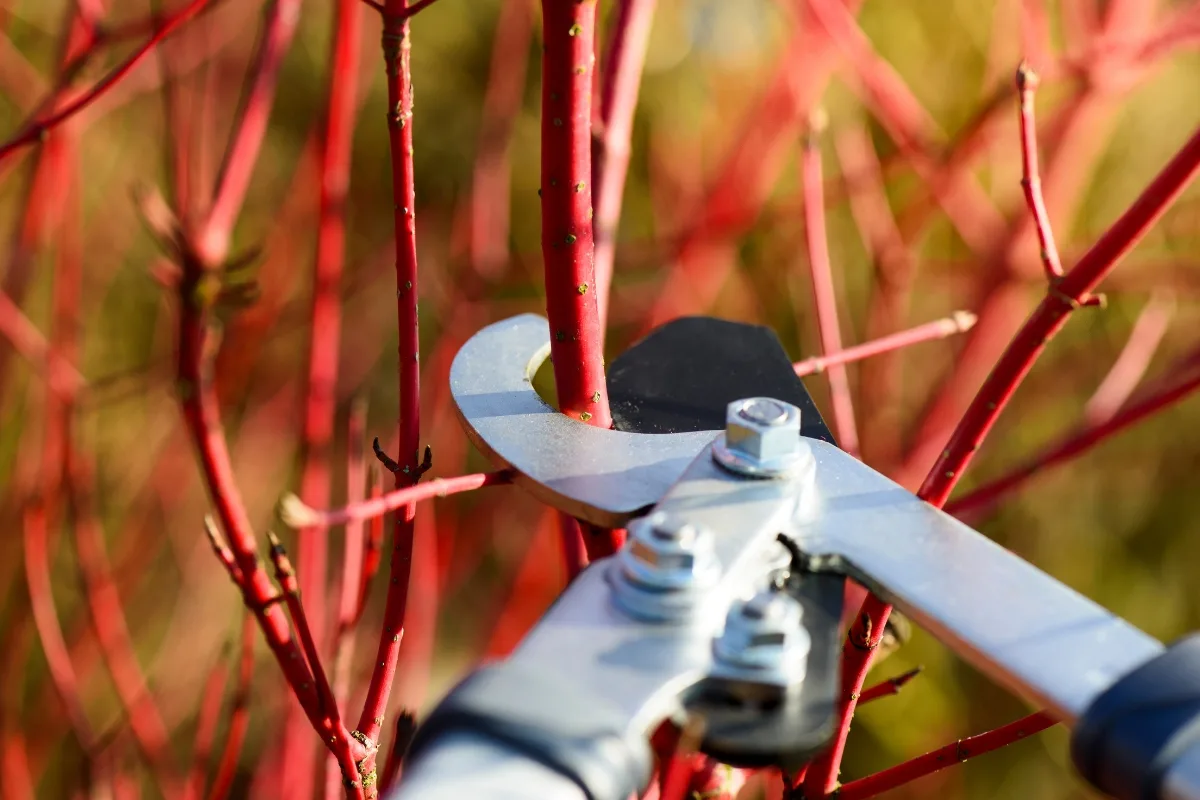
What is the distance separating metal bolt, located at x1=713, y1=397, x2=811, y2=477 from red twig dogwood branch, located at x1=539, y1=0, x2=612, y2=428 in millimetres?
112

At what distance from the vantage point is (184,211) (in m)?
0.81

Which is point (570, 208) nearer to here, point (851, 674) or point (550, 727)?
point (550, 727)

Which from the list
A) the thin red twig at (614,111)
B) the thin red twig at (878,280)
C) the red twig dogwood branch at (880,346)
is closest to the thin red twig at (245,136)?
the thin red twig at (614,111)

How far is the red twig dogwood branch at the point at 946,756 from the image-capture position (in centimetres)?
75

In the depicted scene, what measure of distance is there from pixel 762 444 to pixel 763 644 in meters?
0.16

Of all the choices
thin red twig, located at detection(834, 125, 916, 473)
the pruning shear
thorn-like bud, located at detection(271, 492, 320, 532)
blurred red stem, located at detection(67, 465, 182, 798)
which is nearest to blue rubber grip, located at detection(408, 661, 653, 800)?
the pruning shear

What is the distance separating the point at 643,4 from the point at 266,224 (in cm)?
181

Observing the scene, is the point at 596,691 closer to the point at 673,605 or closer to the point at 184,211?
the point at 673,605

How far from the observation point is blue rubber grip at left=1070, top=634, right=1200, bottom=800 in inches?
17.8

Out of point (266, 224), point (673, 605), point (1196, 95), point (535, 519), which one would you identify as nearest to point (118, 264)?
point (266, 224)

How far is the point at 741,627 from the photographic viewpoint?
1.70 ft

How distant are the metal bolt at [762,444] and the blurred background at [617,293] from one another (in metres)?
0.97

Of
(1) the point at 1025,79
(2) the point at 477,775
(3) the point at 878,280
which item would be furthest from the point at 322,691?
(3) the point at 878,280

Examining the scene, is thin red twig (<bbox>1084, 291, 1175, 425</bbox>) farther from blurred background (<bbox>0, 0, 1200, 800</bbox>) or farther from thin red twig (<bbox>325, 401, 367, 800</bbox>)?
thin red twig (<bbox>325, 401, 367, 800</bbox>)
